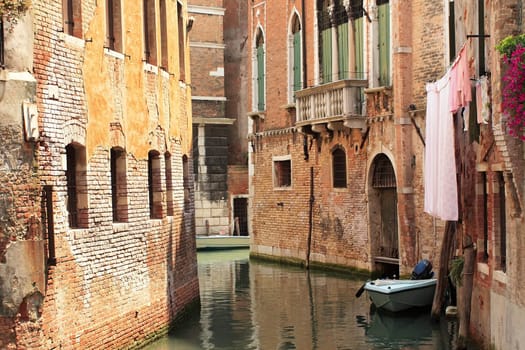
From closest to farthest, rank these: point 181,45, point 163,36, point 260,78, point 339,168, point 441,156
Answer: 1. point 441,156
2. point 163,36
3. point 181,45
4. point 339,168
5. point 260,78

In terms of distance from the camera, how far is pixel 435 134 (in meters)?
15.2

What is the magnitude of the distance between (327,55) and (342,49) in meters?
0.78

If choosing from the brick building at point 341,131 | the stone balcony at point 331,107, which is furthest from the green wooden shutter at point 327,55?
the stone balcony at point 331,107

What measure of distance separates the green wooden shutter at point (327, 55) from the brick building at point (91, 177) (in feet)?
26.1

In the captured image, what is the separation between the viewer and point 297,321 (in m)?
16.1

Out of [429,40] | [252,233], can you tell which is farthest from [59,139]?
[252,233]

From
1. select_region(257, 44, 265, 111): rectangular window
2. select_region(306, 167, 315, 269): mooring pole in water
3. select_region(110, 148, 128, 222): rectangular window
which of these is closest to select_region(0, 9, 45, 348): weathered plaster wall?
select_region(110, 148, 128, 222): rectangular window

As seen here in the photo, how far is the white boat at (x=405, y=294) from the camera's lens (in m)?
A: 16.1

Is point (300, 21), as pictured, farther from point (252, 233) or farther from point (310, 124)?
point (252, 233)

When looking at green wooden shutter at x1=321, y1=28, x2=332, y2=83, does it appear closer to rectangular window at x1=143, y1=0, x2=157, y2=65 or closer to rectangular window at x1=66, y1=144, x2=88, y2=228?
rectangular window at x1=143, y1=0, x2=157, y2=65

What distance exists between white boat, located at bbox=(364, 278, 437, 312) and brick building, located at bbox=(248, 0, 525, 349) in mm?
834

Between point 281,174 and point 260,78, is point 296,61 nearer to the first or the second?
point 260,78

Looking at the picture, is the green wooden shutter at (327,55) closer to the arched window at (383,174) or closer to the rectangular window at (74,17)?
the arched window at (383,174)

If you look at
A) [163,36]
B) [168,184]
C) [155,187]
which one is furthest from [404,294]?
[163,36]
